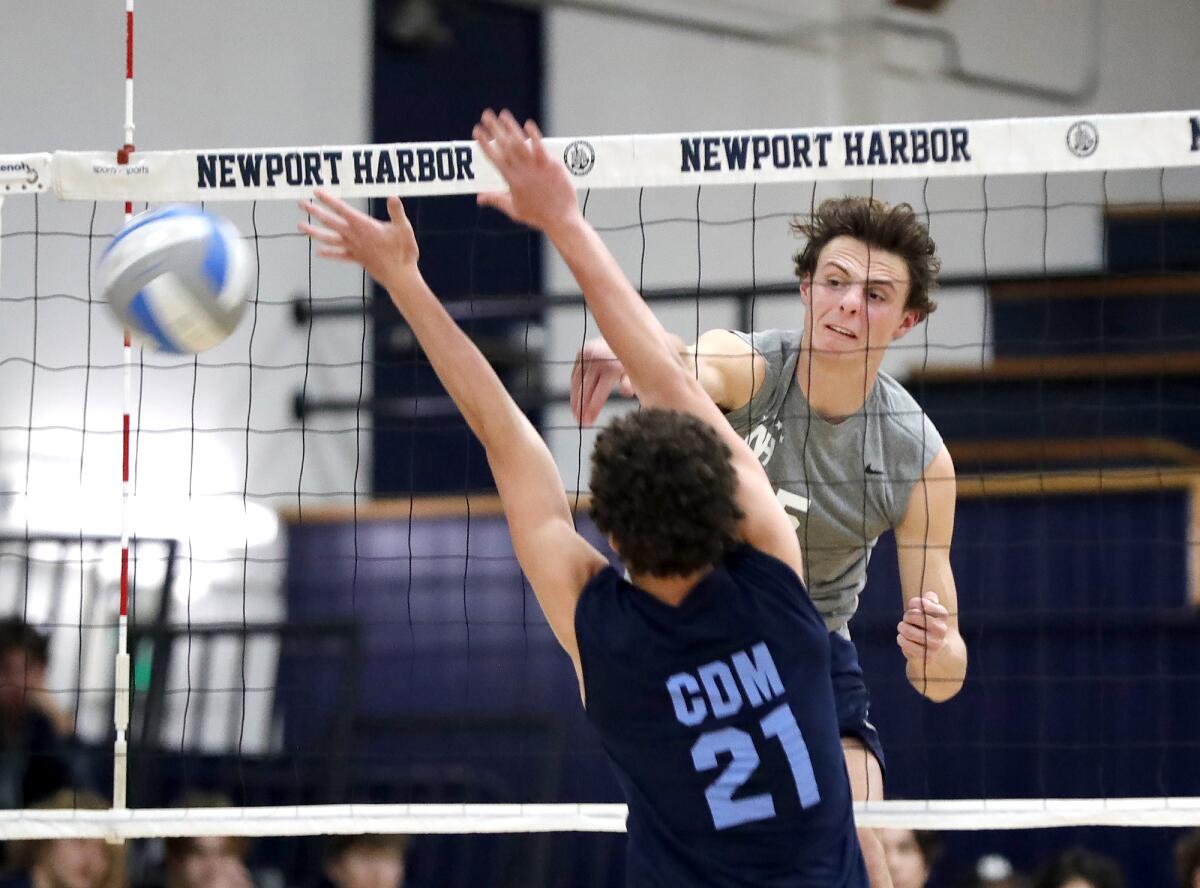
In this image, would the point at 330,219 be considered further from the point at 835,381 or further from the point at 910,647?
the point at 910,647

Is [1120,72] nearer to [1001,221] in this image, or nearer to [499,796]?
[1001,221]

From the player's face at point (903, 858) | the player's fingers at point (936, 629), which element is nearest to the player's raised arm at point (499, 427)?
the player's fingers at point (936, 629)

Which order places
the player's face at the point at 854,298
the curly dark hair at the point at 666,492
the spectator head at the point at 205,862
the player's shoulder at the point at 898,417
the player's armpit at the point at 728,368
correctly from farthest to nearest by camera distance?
the spectator head at the point at 205,862, the player's shoulder at the point at 898,417, the player's face at the point at 854,298, the player's armpit at the point at 728,368, the curly dark hair at the point at 666,492

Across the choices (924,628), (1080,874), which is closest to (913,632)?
(924,628)

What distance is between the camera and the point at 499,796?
286 inches

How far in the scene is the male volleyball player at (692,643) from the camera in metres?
2.67

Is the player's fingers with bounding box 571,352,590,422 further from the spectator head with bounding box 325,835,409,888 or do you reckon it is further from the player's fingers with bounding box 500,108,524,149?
the spectator head with bounding box 325,835,409,888

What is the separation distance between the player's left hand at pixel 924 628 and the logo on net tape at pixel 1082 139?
49.2 inches

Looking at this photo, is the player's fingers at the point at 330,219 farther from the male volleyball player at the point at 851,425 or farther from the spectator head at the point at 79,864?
the spectator head at the point at 79,864

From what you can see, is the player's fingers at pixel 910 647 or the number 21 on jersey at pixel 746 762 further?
the player's fingers at pixel 910 647

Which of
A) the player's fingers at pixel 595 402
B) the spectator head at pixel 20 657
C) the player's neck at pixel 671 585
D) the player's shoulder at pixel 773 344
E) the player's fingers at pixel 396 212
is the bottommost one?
the spectator head at pixel 20 657

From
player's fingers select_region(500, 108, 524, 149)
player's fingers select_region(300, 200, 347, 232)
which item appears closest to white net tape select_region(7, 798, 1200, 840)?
player's fingers select_region(300, 200, 347, 232)

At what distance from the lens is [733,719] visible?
269cm

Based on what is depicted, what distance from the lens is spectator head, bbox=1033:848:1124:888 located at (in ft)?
19.4
